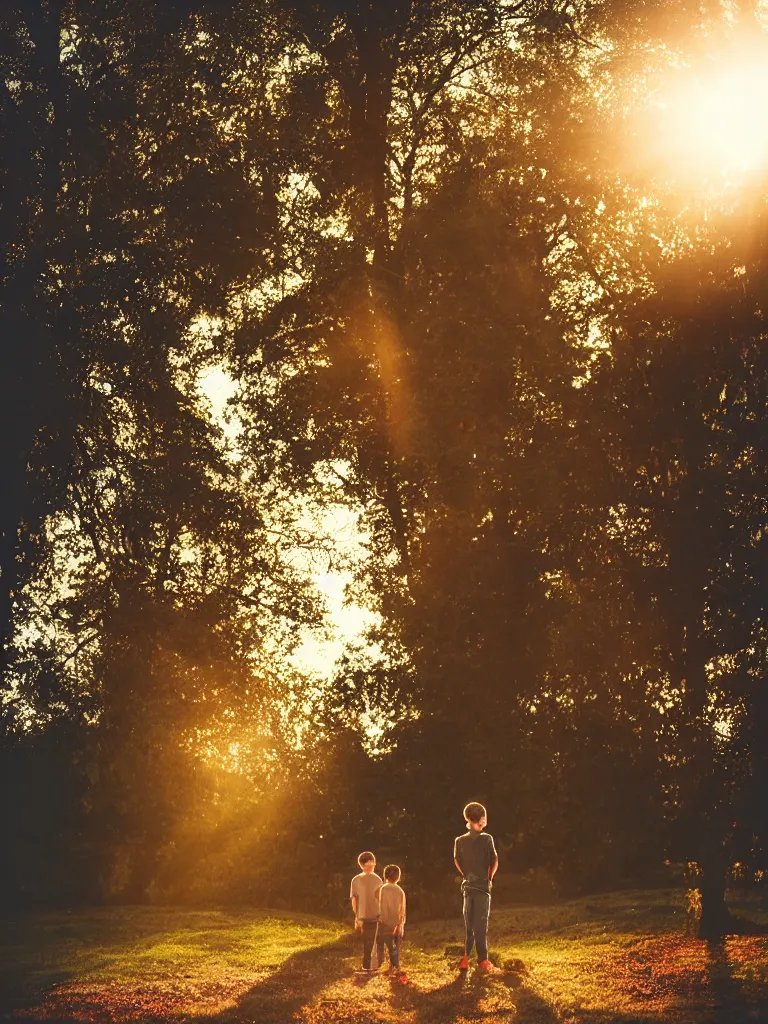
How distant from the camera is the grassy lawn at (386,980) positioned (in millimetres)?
13938

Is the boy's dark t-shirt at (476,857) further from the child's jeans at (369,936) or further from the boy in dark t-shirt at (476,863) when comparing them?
the child's jeans at (369,936)

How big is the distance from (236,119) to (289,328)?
4.19 metres

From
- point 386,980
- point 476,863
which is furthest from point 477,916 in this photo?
point 386,980

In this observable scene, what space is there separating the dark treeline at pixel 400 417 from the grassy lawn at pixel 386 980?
1922 mm

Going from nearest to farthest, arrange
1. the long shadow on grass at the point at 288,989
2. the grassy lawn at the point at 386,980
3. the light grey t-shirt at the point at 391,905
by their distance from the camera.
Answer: the grassy lawn at the point at 386,980
the long shadow on grass at the point at 288,989
the light grey t-shirt at the point at 391,905

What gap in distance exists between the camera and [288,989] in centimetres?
1755

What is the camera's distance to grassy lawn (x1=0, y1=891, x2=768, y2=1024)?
1394cm

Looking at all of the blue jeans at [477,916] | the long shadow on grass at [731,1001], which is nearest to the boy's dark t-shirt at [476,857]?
the blue jeans at [477,916]

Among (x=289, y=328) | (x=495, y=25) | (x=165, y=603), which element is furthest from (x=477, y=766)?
(x=495, y=25)

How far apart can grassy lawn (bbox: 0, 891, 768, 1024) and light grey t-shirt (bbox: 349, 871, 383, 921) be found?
99cm

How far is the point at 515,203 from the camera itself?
2053cm

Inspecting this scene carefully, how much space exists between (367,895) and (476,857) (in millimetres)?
2438

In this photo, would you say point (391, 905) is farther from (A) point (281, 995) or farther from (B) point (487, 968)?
(A) point (281, 995)

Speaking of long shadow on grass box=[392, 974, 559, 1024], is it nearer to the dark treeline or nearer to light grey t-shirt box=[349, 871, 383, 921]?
light grey t-shirt box=[349, 871, 383, 921]
